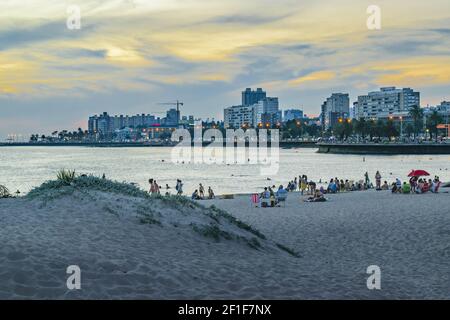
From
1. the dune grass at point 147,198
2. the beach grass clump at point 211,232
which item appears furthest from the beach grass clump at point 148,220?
the beach grass clump at point 211,232

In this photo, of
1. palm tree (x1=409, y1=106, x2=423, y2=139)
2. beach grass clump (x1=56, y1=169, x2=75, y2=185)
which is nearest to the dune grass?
beach grass clump (x1=56, y1=169, x2=75, y2=185)

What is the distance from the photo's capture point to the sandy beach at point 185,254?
9.02 m

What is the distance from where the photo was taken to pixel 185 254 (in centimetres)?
1127

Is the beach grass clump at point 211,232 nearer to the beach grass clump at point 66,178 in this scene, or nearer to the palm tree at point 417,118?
the beach grass clump at point 66,178

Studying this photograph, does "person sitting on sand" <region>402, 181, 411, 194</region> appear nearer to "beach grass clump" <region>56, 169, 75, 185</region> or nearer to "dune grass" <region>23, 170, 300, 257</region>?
"dune grass" <region>23, 170, 300, 257</region>

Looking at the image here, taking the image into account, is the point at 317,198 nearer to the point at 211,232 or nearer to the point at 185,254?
the point at 211,232

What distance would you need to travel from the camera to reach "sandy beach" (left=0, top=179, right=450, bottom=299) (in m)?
9.02

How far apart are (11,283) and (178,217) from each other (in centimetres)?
606
